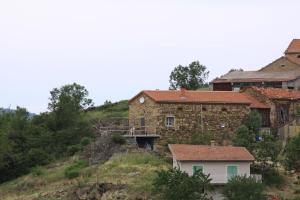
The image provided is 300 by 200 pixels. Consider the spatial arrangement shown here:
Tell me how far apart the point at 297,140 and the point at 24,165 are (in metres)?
23.7

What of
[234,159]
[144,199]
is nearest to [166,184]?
[144,199]

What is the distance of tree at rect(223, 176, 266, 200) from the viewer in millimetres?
60156

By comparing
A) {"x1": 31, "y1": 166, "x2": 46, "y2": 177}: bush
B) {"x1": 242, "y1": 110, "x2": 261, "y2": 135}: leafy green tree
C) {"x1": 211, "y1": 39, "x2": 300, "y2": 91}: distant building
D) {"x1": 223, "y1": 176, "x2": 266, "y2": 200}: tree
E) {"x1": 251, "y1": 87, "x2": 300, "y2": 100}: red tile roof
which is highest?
{"x1": 211, "y1": 39, "x2": 300, "y2": 91}: distant building

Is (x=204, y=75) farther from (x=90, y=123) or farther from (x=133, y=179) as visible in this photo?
(x=133, y=179)

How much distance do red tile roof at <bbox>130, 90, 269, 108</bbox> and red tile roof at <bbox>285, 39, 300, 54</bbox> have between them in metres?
21.5

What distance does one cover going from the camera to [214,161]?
64875mm

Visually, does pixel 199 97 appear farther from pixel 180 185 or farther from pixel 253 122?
pixel 180 185

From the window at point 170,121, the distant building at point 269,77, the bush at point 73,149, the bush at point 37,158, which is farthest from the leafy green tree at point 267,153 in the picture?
the distant building at point 269,77

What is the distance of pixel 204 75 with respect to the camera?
102m

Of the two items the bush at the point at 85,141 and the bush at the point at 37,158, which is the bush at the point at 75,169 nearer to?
the bush at the point at 85,141

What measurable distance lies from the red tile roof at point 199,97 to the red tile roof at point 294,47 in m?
21.5

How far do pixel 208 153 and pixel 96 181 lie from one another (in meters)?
8.77

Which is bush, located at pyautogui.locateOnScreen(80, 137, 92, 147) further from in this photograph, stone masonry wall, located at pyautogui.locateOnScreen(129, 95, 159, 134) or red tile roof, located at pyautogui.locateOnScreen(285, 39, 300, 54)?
red tile roof, located at pyautogui.locateOnScreen(285, 39, 300, 54)

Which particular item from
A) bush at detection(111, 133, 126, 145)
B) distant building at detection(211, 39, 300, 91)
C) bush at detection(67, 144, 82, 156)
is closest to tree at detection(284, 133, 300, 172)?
bush at detection(111, 133, 126, 145)
